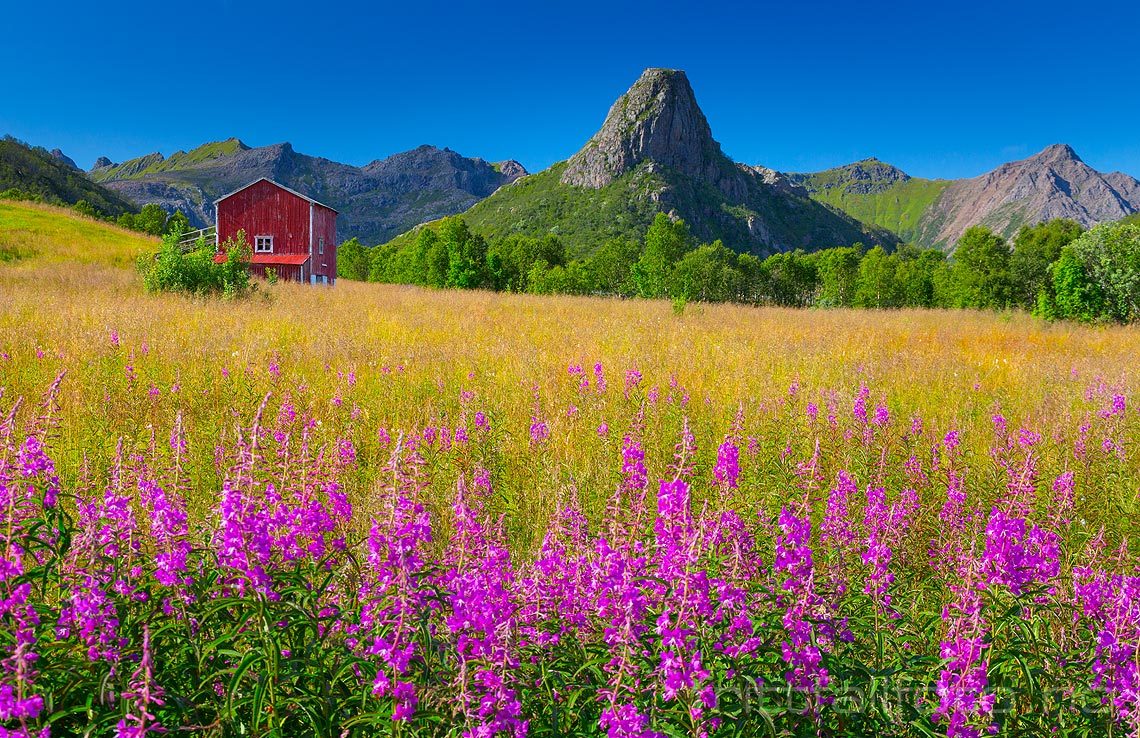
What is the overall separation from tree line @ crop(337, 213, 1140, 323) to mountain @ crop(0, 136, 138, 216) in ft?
137

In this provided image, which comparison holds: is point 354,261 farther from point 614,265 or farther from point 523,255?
point 614,265

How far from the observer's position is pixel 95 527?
5.77 ft

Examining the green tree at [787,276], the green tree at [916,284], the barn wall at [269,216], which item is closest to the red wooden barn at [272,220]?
the barn wall at [269,216]

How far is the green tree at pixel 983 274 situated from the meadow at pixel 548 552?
1487 inches

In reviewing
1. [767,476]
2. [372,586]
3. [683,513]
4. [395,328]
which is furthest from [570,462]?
[395,328]

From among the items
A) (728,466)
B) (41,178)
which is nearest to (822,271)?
(728,466)

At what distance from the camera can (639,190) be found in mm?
164500

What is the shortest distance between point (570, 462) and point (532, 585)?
10.8ft

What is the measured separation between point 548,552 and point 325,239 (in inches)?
1618

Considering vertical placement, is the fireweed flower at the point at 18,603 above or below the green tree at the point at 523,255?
below

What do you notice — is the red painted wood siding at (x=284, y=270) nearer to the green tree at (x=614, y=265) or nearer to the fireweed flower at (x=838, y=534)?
the green tree at (x=614, y=265)

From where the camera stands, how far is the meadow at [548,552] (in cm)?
153

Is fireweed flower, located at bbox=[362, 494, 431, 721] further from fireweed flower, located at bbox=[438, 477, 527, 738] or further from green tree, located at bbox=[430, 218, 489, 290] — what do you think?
green tree, located at bbox=[430, 218, 489, 290]

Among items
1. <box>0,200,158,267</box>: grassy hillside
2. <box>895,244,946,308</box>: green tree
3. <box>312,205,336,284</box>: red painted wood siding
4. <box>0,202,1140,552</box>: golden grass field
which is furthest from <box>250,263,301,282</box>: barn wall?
<box>895,244,946,308</box>: green tree
